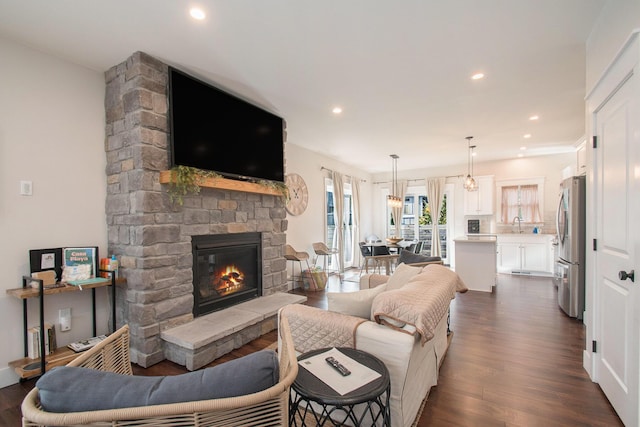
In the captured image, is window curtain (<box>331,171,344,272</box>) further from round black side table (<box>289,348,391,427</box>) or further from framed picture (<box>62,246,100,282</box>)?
round black side table (<box>289,348,391,427</box>)

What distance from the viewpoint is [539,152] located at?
6.63 meters

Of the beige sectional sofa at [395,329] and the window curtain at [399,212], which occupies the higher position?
the window curtain at [399,212]

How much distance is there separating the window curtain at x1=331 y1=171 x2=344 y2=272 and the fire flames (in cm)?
357

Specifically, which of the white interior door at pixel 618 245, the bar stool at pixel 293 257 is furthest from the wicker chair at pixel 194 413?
the bar stool at pixel 293 257

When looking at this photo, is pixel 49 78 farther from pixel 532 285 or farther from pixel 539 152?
pixel 539 152

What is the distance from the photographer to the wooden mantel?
2.74 metres

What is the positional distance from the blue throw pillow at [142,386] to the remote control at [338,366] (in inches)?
20.8

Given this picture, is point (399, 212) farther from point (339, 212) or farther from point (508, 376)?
point (508, 376)

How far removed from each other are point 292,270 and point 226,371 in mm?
4767

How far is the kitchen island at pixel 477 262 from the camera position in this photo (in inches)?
211

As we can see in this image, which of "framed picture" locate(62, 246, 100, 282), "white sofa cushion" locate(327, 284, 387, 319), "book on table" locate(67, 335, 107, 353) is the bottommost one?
"book on table" locate(67, 335, 107, 353)

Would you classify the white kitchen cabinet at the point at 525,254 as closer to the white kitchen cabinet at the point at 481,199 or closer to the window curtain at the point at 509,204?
the window curtain at the point at 509,204

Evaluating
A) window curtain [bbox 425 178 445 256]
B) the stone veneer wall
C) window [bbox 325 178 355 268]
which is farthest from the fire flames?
window curtain [bbox 425 178 445 256]

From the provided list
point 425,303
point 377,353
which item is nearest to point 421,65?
point 425,303
